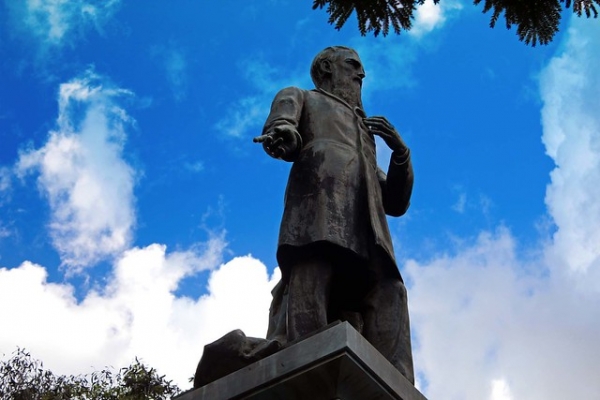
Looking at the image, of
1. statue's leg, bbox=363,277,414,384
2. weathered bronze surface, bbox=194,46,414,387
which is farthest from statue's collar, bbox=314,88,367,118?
statue's leg, bbox=363,277,414,384

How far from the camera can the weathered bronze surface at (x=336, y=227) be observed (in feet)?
19.3

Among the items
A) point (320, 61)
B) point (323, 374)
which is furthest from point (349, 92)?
point (323, 374)

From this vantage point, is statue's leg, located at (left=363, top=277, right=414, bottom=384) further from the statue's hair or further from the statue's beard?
the statue's hair

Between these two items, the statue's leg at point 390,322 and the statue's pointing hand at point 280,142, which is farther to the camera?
the statue's pointing hand at point 280,142

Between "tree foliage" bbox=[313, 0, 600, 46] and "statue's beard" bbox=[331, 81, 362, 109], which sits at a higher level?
"statue's beard" bbox=[331, 81, 362, 109]

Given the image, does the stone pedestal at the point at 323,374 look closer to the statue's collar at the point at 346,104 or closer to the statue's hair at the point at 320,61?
the statue's collar at the point at 346,104

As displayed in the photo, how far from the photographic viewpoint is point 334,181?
6211 millimetres

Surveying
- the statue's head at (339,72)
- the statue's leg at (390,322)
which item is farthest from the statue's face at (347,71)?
the statue's leg at (390,322)

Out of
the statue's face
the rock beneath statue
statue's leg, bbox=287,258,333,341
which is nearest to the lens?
the rock beneath statue

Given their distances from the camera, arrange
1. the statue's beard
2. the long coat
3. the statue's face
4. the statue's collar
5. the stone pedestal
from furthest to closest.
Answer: the statue's face
the statue's beard
the statue's collar
the long coat
the stone pedestal

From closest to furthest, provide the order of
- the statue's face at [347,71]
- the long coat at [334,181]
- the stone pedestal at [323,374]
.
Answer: the stone pedestal at [323,374] < the long coat at [334,181] < the statue's face at [347,71]

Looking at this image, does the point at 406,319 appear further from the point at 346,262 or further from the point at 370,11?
the point at 370,11

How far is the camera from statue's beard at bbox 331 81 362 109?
23.2 feet

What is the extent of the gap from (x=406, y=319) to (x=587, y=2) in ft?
7.16
